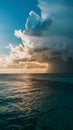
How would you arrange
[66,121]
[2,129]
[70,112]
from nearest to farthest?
[2,129] < [66,121] < [70,112]

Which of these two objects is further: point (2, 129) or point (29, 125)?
point (29, 125)

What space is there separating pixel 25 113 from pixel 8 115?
326cm

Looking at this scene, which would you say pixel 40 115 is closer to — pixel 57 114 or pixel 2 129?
pixel 57 114

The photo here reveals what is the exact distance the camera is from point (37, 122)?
2477 cm

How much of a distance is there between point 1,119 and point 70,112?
12.6m

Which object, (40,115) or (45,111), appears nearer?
(40,115)


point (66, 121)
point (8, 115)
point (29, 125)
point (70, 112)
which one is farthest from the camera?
point (70, 112)

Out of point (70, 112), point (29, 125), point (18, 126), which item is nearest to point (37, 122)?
point (29, 125)

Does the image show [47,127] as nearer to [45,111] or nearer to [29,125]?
[29,125]

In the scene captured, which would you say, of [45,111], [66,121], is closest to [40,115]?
[45,111]

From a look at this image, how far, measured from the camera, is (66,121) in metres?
25.3

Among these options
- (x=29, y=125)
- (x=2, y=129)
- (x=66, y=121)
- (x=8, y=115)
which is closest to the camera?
(x=2, y=129)

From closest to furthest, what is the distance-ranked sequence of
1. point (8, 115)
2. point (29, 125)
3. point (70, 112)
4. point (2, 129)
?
point (2, 129)
point (29, 125)
point (8, 115)
point (70, 112)

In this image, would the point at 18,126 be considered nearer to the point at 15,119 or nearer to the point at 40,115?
the point at 15,119
